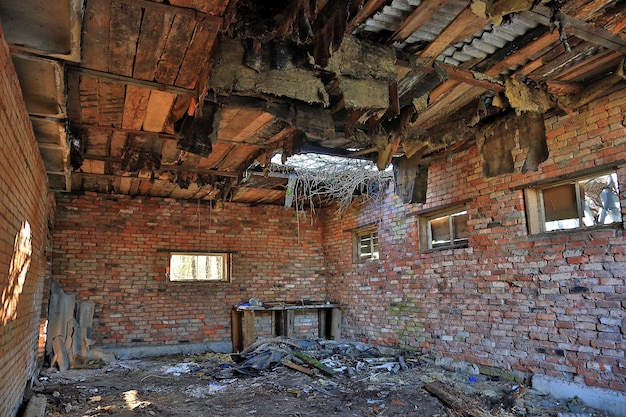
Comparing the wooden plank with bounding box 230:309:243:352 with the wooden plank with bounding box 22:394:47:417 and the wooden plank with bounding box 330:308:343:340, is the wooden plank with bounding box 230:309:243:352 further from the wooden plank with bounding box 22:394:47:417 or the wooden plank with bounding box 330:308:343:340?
the wooden plank with bounding box 22:394:47:417

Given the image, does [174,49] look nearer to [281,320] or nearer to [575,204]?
[575,204]

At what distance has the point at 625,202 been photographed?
4414 mm

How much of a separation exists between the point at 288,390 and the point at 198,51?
4.49 m

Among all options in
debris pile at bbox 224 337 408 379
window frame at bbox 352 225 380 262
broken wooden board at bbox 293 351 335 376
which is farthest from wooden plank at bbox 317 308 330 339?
broken wooden board at bbox 293 351 335 376

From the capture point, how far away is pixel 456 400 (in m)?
4.89

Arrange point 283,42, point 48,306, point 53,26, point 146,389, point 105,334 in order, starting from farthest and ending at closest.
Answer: point 105,334 → point 48,306 → point 146,389 → point 283,42 → point 53,26

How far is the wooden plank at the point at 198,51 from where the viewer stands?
2.57 metres

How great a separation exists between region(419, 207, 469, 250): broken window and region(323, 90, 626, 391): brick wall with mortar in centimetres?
16

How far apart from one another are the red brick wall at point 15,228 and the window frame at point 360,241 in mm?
5755

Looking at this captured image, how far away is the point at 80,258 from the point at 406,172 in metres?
6.30

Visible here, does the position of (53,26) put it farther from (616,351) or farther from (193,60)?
(616,351)

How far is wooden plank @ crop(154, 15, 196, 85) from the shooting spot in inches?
101

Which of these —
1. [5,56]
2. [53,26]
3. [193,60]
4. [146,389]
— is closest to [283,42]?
[193,60]

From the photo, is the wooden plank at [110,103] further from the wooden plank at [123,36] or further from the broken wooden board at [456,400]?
the broken wooden board at [456,400]
